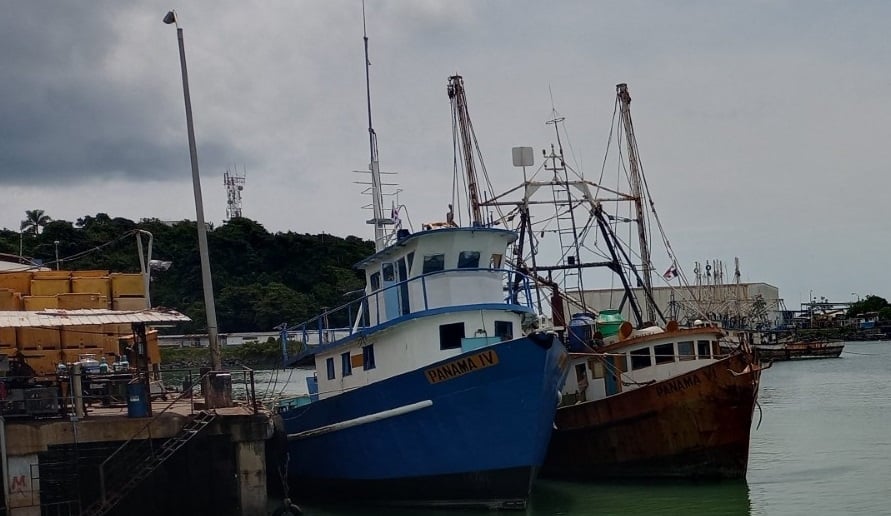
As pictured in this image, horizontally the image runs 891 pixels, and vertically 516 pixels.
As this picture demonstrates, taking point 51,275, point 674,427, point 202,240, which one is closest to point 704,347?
point 674,427

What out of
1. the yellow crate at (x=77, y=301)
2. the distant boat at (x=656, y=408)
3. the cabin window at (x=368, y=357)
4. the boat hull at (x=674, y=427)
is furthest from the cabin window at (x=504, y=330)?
the yellow crate at (x=77, y=301)

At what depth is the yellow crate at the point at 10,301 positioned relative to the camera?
23156 mm

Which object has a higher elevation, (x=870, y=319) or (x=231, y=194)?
(x=231, y=194)

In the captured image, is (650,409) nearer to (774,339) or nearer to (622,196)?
(622,196)

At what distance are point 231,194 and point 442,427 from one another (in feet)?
362

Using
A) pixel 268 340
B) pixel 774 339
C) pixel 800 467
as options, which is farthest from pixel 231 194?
pixel 800 467

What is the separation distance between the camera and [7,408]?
60.2 feet

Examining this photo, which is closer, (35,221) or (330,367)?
(330,367)

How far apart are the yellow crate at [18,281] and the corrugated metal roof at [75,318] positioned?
4.86 m

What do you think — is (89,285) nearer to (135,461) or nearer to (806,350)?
(135,461)

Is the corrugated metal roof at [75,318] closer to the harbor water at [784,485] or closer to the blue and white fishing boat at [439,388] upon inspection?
the blue and white fishing boat at [439,388]

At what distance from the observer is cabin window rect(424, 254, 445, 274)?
22.8 meters

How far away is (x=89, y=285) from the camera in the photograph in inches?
970

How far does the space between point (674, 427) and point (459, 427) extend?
6479 mm
